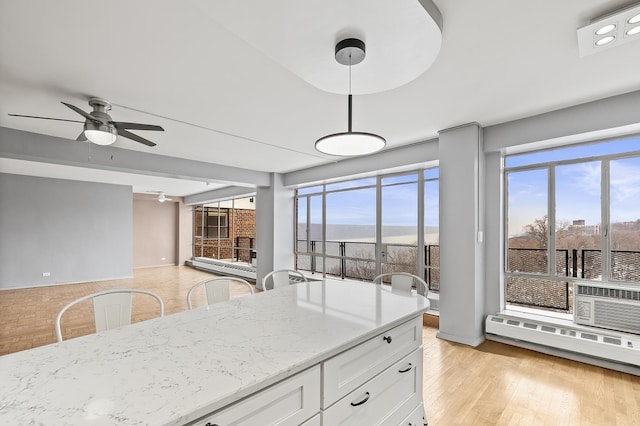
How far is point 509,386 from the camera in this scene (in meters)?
2.57

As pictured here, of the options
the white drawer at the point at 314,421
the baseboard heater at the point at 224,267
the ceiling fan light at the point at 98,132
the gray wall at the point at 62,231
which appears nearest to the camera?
the white drawer at the point at 314,421

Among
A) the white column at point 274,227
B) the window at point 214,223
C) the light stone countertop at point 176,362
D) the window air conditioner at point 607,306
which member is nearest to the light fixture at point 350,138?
the light stone countertop at point 176,362

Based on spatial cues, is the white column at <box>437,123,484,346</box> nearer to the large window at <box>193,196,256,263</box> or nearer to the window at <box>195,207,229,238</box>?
the large window at <box>193,196,256,263</box>

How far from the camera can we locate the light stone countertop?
809 millimetres

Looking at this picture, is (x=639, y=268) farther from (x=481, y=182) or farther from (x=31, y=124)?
(x=31, y=124)

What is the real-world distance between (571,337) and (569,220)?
1274 mm

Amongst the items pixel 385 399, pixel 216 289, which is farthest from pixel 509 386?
pixel 216 289

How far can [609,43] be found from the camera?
191 centimetres

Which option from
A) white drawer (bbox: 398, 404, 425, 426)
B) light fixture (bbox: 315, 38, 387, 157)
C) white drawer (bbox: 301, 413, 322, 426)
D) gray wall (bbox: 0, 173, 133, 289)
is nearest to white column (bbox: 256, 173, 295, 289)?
gray wall (bbox: 0, 173, 133, 289)

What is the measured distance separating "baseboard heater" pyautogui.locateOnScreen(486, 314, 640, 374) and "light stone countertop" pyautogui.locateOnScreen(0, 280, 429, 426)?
232 centimetres

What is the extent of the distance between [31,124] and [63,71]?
184 centimetres

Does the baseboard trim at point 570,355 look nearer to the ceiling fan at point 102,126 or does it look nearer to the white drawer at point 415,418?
the white drawer at point 415,418

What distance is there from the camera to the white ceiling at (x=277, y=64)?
5.20 ft

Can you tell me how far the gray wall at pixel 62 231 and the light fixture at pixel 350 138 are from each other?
27.5 feet
